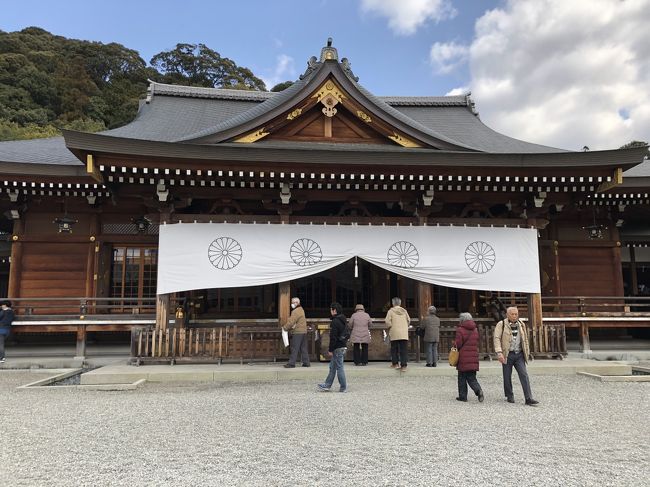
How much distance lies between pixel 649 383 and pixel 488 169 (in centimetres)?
525

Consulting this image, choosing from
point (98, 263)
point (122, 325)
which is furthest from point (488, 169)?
point (98, 263)

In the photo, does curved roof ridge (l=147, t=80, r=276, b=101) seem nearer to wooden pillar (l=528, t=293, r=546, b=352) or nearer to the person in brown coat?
the person in brown coat

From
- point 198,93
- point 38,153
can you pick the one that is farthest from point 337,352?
point 198,93

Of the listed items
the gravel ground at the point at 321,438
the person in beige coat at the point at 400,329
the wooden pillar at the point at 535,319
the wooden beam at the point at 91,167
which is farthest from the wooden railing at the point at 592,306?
the wooden beam at the point at 91,167

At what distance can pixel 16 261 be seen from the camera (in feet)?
37.2

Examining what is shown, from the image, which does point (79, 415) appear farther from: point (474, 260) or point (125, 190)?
point (474, 260)

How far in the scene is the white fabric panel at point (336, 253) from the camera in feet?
31.6

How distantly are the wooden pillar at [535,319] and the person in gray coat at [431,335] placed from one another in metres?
2.68

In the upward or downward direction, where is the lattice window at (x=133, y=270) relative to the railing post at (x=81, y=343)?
upward

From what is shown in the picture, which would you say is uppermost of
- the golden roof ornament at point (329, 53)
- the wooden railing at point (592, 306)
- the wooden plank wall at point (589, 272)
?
the golden roof ornament at point (329, 53)

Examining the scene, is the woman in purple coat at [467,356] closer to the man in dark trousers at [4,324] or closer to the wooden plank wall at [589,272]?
the wooden plank wall at [589,272]

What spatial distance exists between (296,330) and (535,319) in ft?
19.0

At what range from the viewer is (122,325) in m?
10.7

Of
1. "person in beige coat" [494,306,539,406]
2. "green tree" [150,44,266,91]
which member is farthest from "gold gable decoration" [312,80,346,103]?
"green tree" [150,44,266,91]
